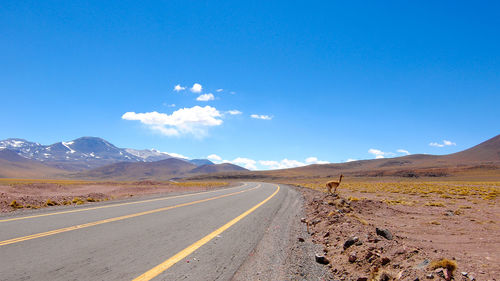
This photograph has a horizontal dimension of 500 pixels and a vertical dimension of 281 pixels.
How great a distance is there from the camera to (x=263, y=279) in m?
4.41

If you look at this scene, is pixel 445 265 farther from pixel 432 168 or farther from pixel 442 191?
pixel 432 168

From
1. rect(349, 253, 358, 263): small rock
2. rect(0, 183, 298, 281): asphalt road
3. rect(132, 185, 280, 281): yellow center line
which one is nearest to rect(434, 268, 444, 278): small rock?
rect(349, 253, 358, 263): small rock

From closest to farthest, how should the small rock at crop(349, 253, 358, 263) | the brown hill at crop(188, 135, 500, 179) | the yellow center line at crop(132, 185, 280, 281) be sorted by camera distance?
the yellow center line at crop(132, 185, 280, 281), the small rock at crop(349, 253, 358, 263), the brown hill at crop(188, 135, 500, 179)

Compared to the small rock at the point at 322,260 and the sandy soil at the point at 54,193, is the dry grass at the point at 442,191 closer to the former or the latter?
the small rock at the point at 322,260

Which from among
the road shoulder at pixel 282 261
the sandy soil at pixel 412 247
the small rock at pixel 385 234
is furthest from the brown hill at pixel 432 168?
the road shoulder at pixel 282 261

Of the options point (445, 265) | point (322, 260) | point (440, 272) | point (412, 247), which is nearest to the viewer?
point (440, 272)

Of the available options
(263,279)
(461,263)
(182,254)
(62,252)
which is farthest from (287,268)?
(62,252)

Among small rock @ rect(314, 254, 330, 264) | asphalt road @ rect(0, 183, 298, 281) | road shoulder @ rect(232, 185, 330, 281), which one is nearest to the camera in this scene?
asphalt road @ rect(0, 183, 298, 281)

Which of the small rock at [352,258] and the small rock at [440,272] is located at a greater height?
the small rock at [440,272]

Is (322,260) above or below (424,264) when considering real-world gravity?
below

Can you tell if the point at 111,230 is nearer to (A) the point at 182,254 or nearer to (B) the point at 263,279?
(A) the point at 182,254

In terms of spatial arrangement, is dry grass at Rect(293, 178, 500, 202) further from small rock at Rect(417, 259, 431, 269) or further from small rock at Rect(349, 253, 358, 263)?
small rock at Rect(417, 259, 431, 269)

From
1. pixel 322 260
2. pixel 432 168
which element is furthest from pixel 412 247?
pixel 432 168

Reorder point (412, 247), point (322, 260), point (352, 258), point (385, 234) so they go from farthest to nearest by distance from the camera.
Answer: point (385, 234), point (322, 260), point (412, 247), point (352, 258)
